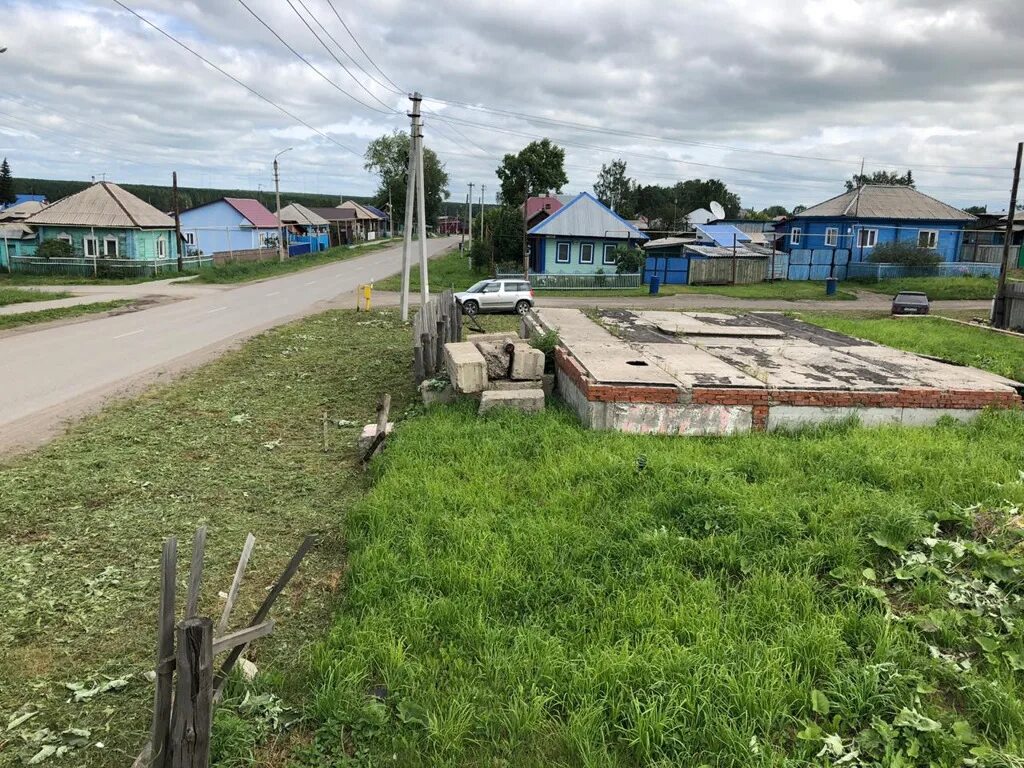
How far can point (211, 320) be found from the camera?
21.5 m

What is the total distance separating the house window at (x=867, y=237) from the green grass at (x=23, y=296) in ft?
133

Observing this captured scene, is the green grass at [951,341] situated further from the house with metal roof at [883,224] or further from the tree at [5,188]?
the tree at [5,188]

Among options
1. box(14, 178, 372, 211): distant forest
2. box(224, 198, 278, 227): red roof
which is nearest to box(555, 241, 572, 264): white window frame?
box(224, 198, 278, 227): red roof

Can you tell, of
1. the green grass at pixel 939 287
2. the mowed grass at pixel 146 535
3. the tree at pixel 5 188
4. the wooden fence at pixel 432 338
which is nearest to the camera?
the mowed grass at pixel 146 535

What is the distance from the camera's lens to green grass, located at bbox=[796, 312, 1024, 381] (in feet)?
44.5

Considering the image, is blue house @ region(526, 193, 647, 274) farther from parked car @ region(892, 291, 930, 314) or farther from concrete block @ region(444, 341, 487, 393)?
concrete block @ region(444, 341, 487, 393)

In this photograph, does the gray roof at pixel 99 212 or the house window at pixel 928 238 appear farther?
the house window at pixel 928 238

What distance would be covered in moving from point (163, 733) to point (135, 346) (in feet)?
50.2

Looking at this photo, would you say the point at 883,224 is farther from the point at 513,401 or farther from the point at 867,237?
the point at 513,401

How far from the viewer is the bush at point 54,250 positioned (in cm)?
3600

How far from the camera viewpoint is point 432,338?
11750 millimetres

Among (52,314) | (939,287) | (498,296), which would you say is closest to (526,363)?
(498,296)

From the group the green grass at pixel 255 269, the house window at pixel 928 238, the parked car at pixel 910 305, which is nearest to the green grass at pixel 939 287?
Result: the house window at pixel 928 238

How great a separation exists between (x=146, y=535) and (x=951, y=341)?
18.0 meters
